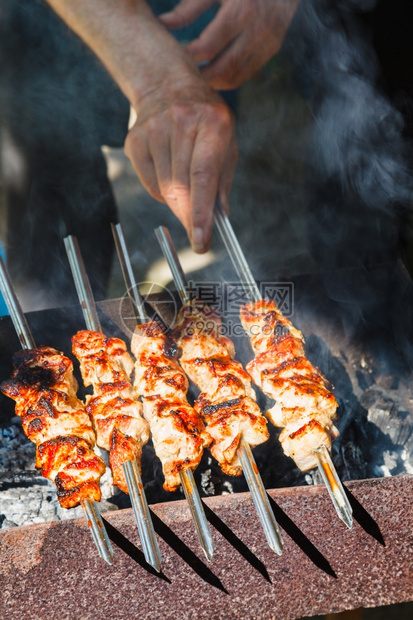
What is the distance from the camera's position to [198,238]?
3.13 metres

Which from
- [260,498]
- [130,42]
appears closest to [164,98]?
[130,42]

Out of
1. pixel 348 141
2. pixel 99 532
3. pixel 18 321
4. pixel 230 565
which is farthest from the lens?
pixel 348 141

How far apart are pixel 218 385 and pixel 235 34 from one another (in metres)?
2.15

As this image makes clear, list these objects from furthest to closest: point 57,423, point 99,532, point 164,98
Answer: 1. point 164,98
2. point 57,423
3. point 99,532

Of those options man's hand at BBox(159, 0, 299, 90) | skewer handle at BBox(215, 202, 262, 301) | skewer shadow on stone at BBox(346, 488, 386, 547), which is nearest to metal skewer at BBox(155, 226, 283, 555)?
skewer shadow on stone at BBox(346, 488, 386, 547)

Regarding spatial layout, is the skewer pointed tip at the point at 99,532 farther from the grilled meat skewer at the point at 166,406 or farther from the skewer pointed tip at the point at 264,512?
the skewer pointed tip at the point at 264,512

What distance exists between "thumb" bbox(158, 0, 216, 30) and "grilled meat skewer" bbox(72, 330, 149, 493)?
186 cm

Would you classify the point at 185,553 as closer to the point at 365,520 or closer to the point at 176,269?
the point at 365,520

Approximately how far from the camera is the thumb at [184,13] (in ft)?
9.07

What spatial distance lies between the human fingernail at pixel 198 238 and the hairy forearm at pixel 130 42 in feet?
2.84

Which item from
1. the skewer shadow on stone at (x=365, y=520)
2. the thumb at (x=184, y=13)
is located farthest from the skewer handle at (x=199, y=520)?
the thumb at (x=184, y=13)

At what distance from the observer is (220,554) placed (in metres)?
1.91

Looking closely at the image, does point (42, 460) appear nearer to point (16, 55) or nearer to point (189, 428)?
point (189, 428)

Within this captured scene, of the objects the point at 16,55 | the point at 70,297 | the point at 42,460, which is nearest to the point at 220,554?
the point at 42,460
